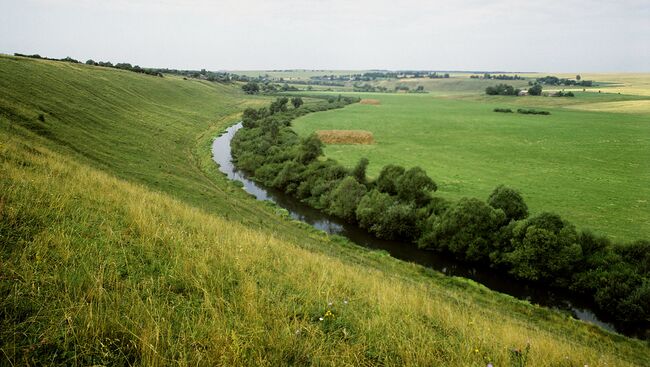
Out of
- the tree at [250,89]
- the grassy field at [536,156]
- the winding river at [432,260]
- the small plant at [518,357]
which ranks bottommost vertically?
the winding river at [432,260]

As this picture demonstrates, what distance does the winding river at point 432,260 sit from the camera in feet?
71.2

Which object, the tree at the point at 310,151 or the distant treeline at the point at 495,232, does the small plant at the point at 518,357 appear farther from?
the tree at the point at 310,151

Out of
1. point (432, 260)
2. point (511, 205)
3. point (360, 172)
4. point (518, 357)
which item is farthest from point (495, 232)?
point (518, 357)

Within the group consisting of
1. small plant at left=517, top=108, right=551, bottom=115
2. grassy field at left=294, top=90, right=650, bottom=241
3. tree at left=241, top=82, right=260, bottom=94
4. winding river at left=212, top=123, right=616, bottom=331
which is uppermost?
tree at left=241, top=82, right=260, bottom=94

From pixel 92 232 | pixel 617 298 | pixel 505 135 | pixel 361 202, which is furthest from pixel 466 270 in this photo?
pixel 505 135

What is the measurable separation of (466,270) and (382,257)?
614cm

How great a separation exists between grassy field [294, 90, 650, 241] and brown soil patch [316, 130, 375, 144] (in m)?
3.03

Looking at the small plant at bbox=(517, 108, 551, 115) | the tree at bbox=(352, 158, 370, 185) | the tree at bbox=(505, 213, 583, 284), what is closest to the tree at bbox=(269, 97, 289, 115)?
the tree at bbox=(352, 158, 370, 185)

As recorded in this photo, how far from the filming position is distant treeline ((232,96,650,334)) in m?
20.4

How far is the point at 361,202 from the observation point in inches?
1286

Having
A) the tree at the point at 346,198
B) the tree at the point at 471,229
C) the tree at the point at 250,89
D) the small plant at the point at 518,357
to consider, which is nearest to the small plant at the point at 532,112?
the tree at the point at 346,198

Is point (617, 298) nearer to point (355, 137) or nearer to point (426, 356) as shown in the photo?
point (426, 356)

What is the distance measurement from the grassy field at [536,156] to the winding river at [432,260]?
8557mm

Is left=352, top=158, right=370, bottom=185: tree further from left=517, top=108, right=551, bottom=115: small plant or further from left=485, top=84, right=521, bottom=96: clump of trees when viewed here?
left=485, top=84, right=521, bottom=96: clump of trees
